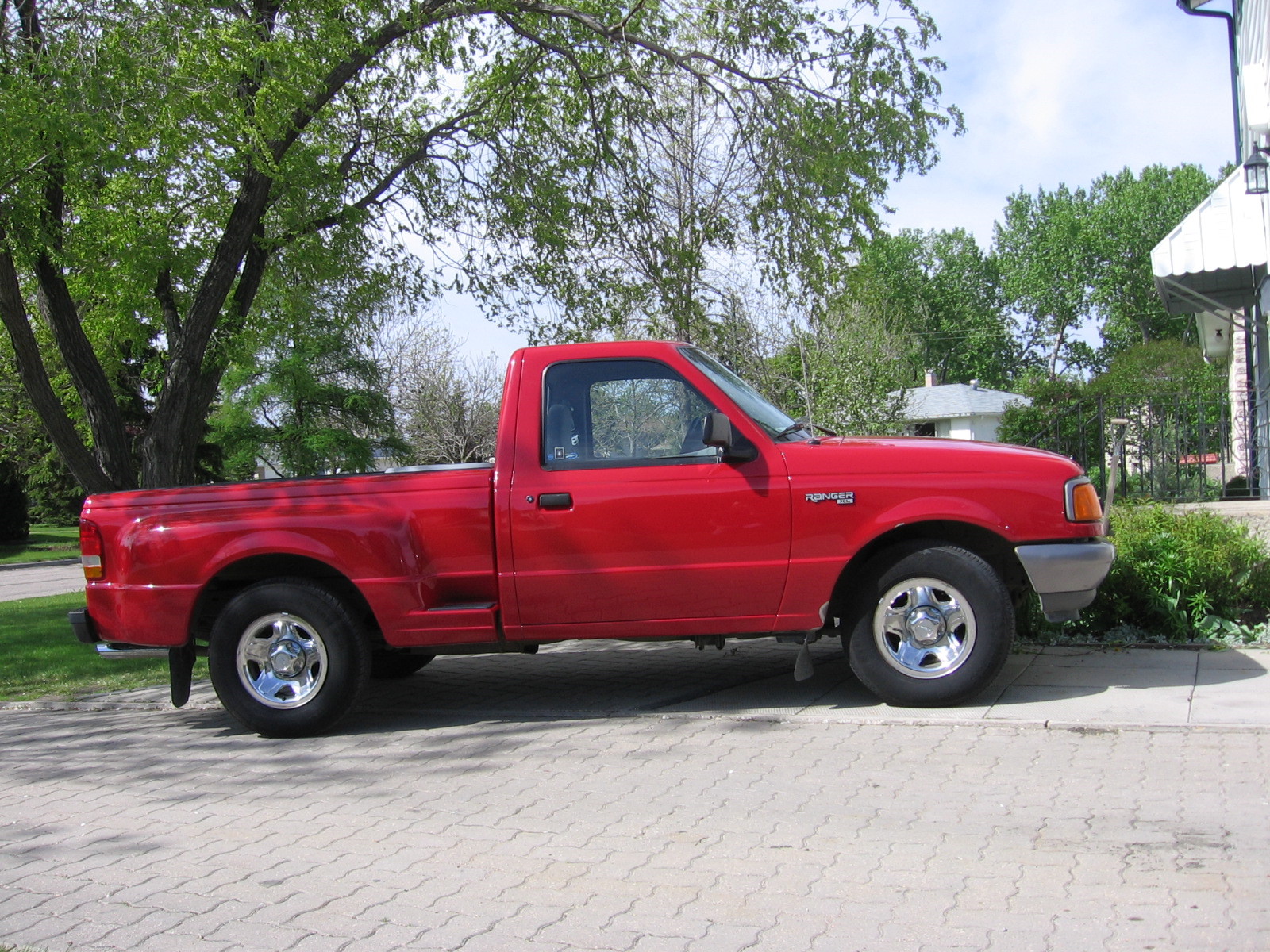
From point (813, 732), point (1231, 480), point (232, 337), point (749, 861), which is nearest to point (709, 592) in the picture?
point (813, 732)

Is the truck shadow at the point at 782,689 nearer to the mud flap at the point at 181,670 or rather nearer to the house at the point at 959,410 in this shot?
the mud flap at the point at 181,670

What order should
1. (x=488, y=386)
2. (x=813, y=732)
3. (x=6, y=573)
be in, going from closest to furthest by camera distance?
(x=813, y=732), (x=6, y=573), (x=488, y=386)

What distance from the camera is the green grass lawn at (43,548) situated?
3328 cm

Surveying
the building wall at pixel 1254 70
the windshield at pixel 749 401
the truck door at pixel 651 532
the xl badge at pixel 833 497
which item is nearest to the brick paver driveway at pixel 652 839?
the truck door at pixel 651 532

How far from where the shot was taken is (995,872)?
3.94 meters

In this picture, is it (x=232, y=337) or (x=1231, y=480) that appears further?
(x=1231, y=480)

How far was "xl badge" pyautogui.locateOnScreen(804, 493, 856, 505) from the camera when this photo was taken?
20.1 ft

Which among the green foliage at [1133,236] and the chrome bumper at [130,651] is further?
the green foliage at [1133,236]

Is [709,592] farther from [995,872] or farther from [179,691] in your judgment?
[179,691]

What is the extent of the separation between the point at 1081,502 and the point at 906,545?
939mm

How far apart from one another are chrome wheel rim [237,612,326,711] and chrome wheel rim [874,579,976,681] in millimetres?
3129

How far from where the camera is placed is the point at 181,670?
679 cm

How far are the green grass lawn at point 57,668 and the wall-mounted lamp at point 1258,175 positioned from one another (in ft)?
35.6

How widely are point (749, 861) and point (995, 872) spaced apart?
2.81 feet
